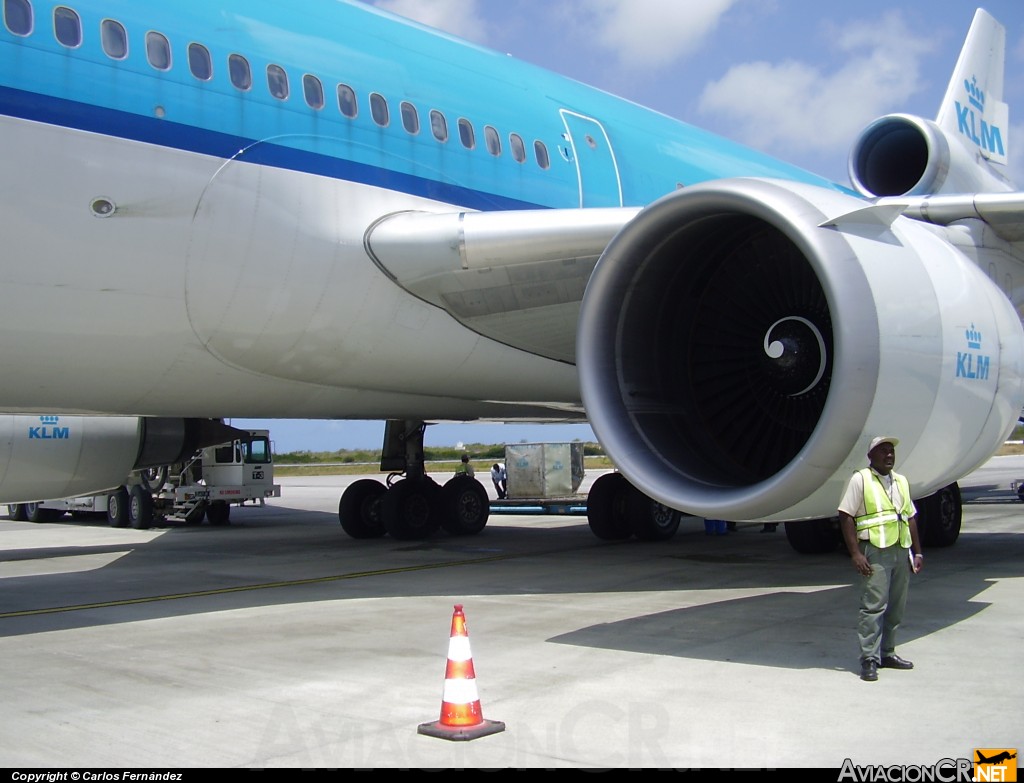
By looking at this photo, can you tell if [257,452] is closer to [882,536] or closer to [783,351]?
[783,351]

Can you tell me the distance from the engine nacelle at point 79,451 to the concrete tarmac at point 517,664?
36.5 inches

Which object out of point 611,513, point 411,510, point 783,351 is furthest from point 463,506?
point 783,351

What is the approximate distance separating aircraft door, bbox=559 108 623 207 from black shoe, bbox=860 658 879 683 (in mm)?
5721

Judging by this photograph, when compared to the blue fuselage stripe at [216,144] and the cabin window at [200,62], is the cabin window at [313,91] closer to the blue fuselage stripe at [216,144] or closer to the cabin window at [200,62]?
the blue fuselage stripe at [216,144]

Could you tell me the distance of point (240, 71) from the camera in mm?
7387

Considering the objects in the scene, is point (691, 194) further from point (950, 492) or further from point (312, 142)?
point (950, 492)

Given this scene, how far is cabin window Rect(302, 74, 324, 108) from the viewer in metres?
7.77

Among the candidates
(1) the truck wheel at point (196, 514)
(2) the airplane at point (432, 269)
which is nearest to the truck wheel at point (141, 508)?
(1) the truck wheel at point (196, 514)

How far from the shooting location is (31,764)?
400 centimetres

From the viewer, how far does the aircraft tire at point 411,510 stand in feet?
44.4

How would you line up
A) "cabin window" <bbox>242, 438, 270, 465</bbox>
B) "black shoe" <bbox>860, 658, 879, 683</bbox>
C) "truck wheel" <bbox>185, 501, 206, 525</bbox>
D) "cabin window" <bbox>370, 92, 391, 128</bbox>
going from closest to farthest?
1. "black shoe" <bbox>860, 658, 879, 683</bbox>
2. "cabin window" <bbox>370, 92, 391, 128</bbox>
3. "truck wheel" <bbox>185, 501, 206, 525</bbox>
4. "cabin window" <bbox>242, 438, 270, 465</bbox>

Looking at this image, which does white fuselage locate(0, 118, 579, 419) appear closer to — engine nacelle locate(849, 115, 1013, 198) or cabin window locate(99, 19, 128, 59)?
cabin window locate(99, 19, 128, 59)

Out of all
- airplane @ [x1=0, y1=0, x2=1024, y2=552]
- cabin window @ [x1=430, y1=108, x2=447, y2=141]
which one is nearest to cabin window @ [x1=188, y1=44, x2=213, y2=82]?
airplane @ [x1=0, y1=0, x2=1024, y2=552]

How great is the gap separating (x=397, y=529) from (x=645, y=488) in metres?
7.63
